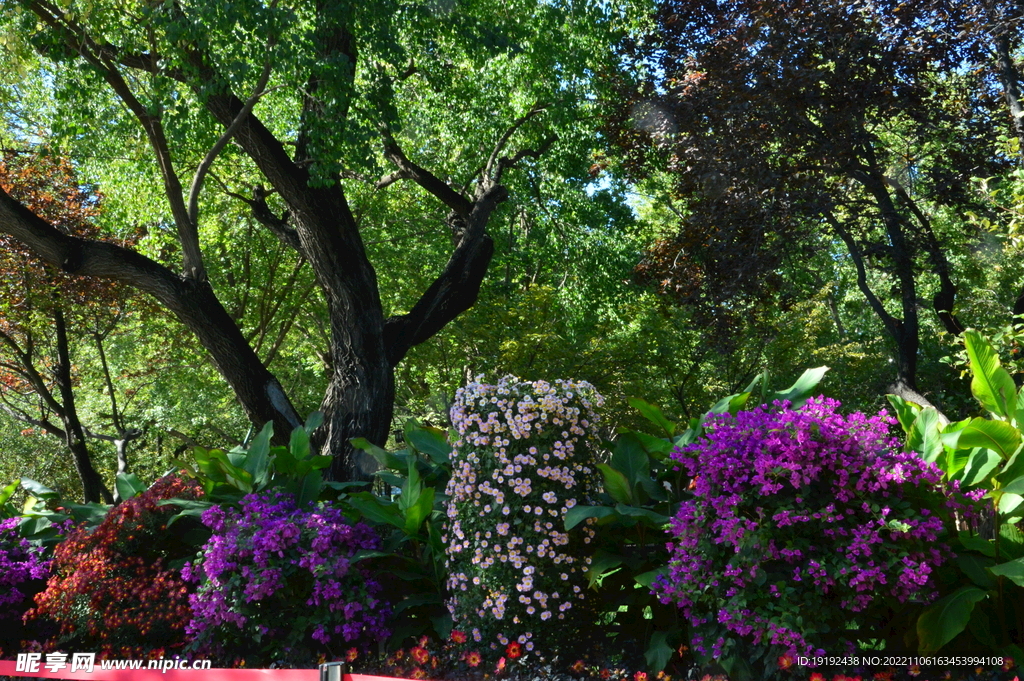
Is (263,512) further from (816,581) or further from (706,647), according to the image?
(816,581)

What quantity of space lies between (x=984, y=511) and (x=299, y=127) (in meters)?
7.58

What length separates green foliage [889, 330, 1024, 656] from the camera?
3541 millimetres

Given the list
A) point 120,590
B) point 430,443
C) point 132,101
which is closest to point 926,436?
point 430,443

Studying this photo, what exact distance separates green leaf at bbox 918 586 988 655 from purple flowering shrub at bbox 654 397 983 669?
2.6 inches

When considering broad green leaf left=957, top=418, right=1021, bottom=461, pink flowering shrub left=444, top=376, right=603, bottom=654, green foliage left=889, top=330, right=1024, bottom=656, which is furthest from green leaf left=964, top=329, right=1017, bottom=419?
A: pink flowering shrub left=444, top=376, right=603, bottom=654

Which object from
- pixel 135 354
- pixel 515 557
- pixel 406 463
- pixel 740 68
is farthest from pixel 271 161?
pixel 135 354

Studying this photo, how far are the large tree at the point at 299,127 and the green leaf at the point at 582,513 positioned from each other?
4631mm

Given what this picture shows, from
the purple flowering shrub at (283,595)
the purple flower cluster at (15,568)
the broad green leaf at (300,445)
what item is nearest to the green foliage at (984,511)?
the purple flowering shrub at (283,595)

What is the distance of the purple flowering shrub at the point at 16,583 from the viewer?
534 cm

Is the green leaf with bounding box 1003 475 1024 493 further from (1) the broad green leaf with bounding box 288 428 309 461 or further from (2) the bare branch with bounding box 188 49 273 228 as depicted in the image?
(2) the bare branch with bounding box 188 49 273 228

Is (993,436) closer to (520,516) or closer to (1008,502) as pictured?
(1008,502)

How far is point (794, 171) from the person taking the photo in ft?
31.5

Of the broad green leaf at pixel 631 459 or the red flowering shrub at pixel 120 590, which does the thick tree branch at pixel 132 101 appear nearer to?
the red flowering shrub at pixel 120 590

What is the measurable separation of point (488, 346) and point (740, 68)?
6.45m
